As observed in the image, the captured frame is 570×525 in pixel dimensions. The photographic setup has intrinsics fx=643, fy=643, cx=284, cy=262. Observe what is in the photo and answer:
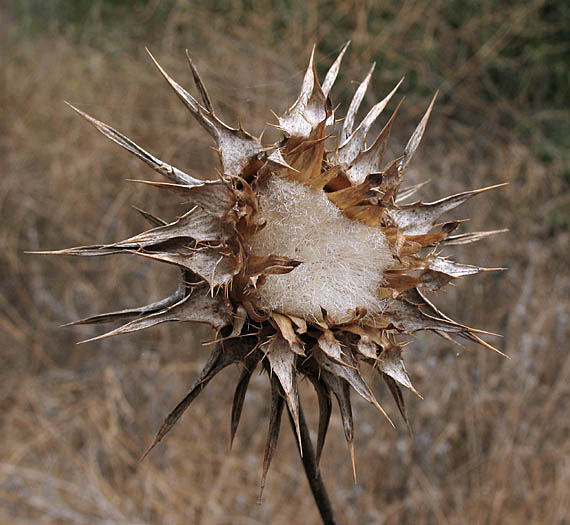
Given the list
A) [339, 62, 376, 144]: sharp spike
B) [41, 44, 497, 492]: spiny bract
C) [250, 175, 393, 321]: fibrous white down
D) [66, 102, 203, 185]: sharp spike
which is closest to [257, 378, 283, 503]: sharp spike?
[41, 44, 497, 492]: spiny bract

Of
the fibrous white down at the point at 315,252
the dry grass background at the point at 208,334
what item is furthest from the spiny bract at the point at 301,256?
the dry grass background at the point at 208,334

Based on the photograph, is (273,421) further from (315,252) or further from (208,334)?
(208,334)

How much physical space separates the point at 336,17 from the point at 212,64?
1.16 m

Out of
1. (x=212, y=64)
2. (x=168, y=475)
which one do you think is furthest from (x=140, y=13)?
(x=168, y=475)

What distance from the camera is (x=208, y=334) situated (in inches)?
183

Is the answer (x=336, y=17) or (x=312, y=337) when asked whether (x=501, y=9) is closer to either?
(x=336, y=17)

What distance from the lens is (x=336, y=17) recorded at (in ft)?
18.4

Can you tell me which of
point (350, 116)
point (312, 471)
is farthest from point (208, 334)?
point (350, 116)

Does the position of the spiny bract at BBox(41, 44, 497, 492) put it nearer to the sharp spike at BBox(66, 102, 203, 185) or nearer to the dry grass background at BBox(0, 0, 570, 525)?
the sharp spike at BBox(66, 102, 203, 185)

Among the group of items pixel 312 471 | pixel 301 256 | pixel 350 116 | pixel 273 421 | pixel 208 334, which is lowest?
pixel 208 334

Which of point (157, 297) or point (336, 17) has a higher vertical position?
point (336, 17)

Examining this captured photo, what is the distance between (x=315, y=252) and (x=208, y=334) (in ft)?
11.2

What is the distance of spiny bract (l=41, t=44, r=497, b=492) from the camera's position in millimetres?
1180

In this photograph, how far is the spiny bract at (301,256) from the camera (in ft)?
3.87
